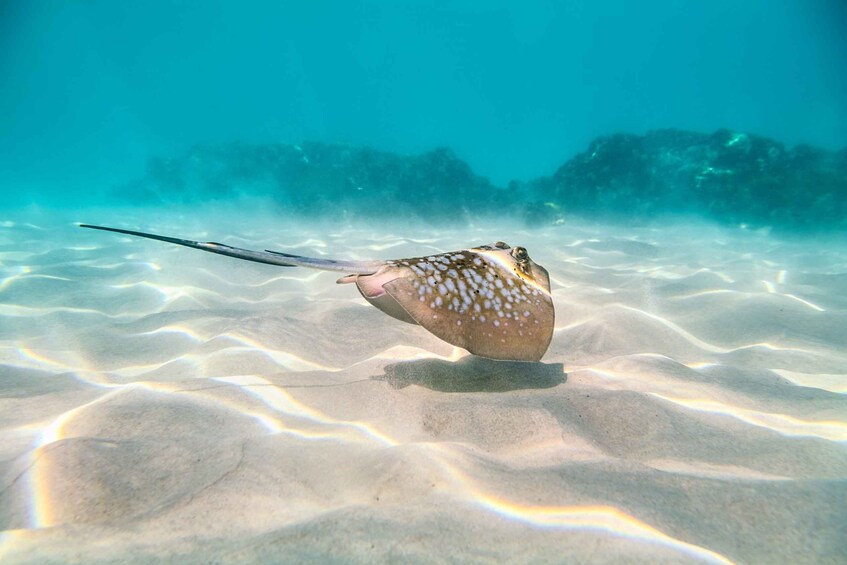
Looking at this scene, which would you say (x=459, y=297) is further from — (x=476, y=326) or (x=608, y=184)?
(x=608, y=184)

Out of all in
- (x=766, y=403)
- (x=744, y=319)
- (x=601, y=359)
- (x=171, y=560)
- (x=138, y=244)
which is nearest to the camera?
(x=171, y=560)

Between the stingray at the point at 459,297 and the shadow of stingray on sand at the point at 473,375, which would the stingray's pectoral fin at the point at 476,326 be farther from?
the shadow of stingray on sand at the point at 473,375

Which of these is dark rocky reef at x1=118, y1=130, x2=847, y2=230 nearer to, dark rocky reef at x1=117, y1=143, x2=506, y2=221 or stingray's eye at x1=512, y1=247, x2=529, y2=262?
dark rocky reef at x1=117, y1=143, x2=506, y2=221

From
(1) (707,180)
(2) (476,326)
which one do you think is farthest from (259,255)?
(1) (707,180)

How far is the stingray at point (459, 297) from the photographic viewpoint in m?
2.46

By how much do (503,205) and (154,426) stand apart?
1838 centimetres

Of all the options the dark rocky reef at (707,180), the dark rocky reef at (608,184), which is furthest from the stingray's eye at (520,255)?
the dark rocky reef at (707,180)

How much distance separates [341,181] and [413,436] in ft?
69.0

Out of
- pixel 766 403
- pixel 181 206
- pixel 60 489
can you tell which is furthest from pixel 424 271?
pixel 181 206

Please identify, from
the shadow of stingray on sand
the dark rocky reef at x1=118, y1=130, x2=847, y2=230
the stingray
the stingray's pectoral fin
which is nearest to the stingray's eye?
the stingray

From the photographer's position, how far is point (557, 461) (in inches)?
78.5

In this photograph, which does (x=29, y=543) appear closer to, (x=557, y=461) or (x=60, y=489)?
(x=60, y=489)

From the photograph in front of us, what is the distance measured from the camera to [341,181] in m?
21.8

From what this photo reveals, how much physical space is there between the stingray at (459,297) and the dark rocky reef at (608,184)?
14850 mm
